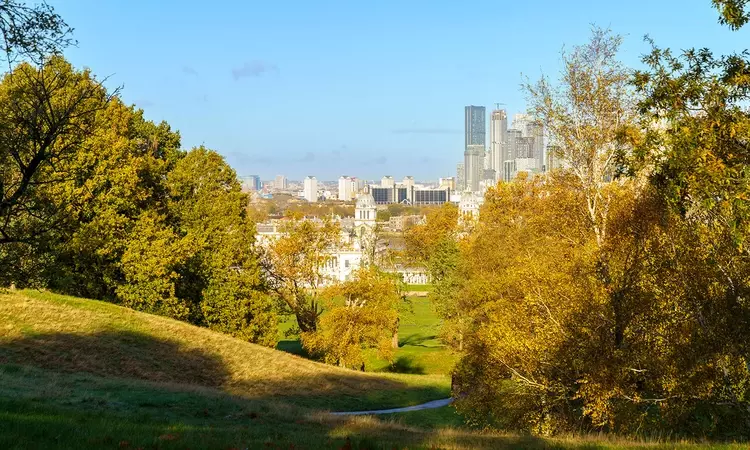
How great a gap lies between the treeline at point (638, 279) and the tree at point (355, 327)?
52.6 feet

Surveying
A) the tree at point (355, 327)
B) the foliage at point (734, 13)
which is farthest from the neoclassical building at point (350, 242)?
the foliage at point (734, 13)

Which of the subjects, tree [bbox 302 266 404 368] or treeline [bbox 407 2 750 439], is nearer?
treeline [bbox 407 2 750 439]

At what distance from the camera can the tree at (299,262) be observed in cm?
4816

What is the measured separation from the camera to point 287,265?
48375 mm

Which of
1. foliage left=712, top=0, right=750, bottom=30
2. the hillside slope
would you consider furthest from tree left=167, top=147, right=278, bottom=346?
foliage left=712, top=0, right=750, bottom=30

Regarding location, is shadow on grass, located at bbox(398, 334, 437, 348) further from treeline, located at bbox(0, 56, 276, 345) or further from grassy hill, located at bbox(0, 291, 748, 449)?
grassy hill, located at bbox(0, 291, 748, 449)

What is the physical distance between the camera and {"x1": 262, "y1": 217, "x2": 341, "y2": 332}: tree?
4816cm

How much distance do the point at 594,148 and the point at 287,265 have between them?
2985cm

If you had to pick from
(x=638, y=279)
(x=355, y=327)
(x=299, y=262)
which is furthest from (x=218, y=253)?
(x=638, y=279)

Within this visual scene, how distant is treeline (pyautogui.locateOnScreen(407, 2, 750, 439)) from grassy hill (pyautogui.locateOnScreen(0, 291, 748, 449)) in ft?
11.5

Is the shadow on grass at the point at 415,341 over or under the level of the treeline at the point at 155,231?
under

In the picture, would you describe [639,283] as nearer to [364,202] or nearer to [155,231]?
[155,231]

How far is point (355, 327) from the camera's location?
4312 centimetres

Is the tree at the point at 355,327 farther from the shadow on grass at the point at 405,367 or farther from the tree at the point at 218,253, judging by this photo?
the shadow on grass at the point at 405,367
